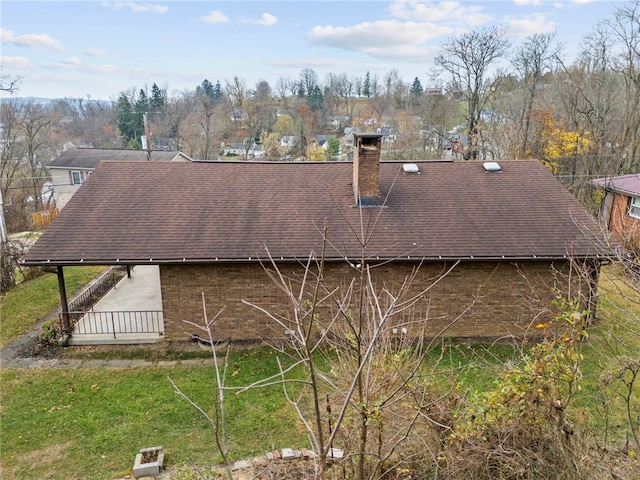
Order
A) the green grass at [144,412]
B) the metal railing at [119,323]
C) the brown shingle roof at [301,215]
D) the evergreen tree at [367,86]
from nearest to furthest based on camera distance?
the green grass at [144,412]
the brown shingle roof at [301,215]
the metal railing at [119,323]
the evergreen tree at [367,86]

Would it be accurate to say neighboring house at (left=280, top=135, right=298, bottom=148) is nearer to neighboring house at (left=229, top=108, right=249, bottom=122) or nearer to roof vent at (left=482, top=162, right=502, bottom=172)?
neighboring house at (left=229, top=108, right=249, bottom=122)

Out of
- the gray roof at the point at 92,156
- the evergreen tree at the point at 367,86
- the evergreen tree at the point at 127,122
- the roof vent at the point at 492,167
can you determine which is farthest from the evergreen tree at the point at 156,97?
the roof vent at the point at 492,167

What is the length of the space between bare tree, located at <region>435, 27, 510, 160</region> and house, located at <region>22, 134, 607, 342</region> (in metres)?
18.6

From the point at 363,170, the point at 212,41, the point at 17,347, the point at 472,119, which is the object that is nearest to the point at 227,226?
the point at 363,170

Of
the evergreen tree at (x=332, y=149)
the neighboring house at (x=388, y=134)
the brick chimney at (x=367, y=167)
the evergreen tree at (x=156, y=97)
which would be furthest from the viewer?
the evergreen tree at (x=156, y=97)

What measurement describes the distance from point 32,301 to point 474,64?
28355 millimetres

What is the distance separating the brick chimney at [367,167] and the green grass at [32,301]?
9.57 metres

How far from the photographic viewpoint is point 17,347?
10.4 meters

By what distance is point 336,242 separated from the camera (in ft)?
34.2

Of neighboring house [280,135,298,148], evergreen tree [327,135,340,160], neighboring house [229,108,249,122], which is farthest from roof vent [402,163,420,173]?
neighboring house [229,108,249,122]

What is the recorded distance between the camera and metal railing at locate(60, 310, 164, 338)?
10705mm

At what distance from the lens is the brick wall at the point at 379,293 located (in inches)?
401

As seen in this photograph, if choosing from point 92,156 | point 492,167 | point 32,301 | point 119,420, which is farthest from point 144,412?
point 92,156

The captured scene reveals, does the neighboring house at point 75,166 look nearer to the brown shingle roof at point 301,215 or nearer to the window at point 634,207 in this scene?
the brown shingle roof at point 301,215
